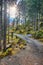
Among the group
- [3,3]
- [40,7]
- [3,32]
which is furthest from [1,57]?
[40,7]

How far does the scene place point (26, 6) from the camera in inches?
879

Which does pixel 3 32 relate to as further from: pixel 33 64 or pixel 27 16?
pixel 27 16

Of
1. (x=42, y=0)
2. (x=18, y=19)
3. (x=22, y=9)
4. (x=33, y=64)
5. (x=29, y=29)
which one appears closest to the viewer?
(x=33, y=64)

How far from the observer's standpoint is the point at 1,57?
788cm

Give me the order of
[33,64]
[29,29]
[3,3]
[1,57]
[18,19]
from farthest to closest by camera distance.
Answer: [18,19], [29,29], [3,3], [1,57], [33,64]

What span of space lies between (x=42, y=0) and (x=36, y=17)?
3971 millimetres

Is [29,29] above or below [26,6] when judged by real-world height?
below

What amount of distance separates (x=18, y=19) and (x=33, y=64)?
19.7 m

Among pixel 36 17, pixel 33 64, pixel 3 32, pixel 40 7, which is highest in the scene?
pixel 40 7

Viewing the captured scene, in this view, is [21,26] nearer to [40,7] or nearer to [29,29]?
→ [29,29]

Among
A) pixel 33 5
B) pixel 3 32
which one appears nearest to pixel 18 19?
pixel 33 5

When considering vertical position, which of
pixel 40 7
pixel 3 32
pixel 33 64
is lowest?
pixel 33 64

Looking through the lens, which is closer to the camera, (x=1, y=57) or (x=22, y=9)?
(x=1, y=57)

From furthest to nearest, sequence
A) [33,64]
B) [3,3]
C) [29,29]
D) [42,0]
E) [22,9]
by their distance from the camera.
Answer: [29,29]
[22,9]
[42,0]
[3,3]
[33,64]
